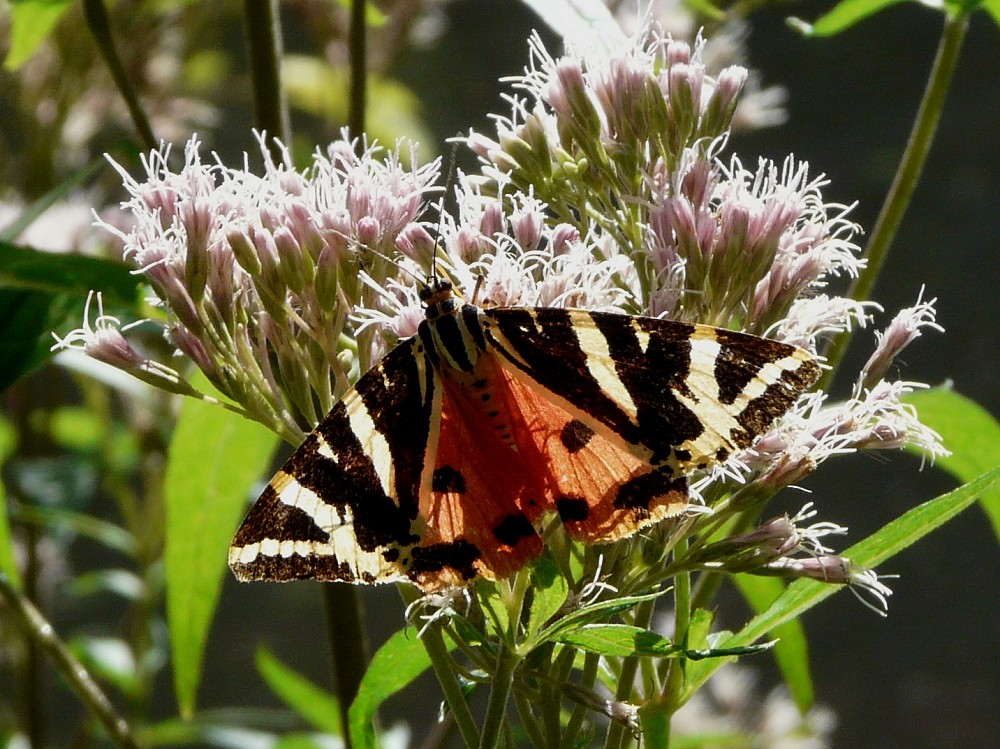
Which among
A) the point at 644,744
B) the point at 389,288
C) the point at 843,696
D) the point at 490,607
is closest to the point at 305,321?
the point at 389,288

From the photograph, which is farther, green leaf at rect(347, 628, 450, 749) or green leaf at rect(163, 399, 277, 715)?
green leaf at rect(163, 399, 277, 715)

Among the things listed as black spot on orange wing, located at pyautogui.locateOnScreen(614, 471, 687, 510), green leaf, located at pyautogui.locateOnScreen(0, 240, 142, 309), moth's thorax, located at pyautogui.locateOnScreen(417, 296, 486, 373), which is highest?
green leaf, located at pyautogui.locateOnScreen(0, 240, 142, 309)

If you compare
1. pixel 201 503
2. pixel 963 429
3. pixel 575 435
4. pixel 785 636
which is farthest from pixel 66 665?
pixel 963 429

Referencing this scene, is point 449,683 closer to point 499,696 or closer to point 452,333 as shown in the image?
point 499,696

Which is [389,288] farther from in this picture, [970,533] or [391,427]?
[970,533]

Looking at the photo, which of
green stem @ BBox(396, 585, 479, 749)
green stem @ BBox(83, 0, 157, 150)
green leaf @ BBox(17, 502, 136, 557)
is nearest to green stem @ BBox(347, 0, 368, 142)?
green stem @ BBox(83, 0, 157, 150)

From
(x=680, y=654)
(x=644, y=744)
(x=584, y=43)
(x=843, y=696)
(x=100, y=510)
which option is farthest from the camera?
(x=100, y=510)

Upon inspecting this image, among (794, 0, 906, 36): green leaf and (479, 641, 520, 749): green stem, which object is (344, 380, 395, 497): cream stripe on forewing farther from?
(794, 0, 906, 36): green leaf
